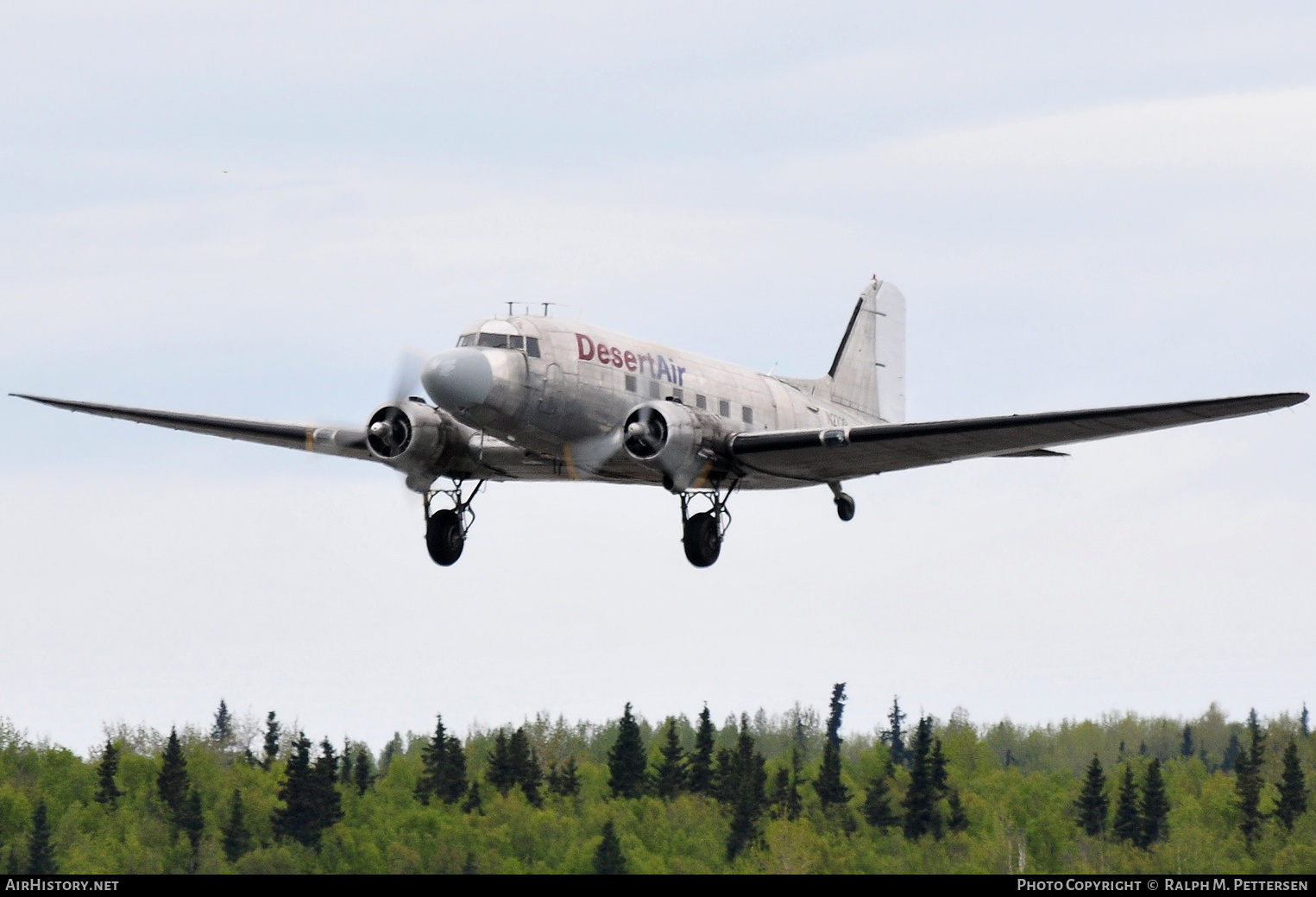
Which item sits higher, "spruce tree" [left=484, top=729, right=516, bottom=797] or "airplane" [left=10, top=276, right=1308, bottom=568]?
"airplane" [left=10, top=276, right=1308, bottom=568]

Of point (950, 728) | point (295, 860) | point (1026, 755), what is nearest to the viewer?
point (295, 860)

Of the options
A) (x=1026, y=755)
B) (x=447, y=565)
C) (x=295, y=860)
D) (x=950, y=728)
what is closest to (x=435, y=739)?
(x=295, y=860)

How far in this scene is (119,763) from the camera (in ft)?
300

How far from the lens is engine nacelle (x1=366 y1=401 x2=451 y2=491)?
99.4 ft

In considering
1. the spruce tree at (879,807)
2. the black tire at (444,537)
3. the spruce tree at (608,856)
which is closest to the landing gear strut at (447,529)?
the black tire at (444,537)

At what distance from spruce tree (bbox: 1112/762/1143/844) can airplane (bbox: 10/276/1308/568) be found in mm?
60170

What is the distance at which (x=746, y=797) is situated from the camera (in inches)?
3356

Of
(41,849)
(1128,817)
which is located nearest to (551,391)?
(41,849)

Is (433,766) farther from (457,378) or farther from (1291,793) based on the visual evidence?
(457,378)

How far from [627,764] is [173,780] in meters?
22.6

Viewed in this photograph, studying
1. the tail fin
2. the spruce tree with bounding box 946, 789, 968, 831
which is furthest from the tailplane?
the spruce tree with bounding box 946, 789, 968, 831

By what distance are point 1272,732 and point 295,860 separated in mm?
51910

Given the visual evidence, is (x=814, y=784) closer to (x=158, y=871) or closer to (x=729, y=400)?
(x=158, y=871)

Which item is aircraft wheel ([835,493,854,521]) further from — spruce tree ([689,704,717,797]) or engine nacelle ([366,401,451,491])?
spruce tree ([689,704,717,797])
